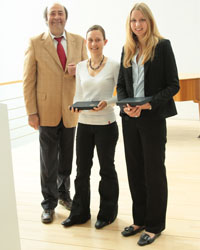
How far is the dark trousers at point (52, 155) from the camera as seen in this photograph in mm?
3703

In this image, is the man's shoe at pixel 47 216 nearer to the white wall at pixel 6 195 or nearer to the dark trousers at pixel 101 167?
the dark trousers at pixel 101 167

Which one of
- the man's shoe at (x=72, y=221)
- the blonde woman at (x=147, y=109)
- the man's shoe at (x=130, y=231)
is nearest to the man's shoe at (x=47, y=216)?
the man's shoe at (x=72, y=221)

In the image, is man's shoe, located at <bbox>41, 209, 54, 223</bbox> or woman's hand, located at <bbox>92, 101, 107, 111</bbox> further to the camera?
man's shoe, located at <bbox>41, 209, 54, 223</bbox>

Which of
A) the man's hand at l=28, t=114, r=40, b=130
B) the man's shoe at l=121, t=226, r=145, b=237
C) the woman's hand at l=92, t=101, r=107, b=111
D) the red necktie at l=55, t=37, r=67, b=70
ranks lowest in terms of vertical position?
the man's shoe at l=121, t=226, r=145, b=237

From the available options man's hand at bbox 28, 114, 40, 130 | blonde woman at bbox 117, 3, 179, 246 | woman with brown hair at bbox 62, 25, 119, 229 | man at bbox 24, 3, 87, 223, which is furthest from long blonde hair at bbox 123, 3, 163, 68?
man's hand at bbox 28, 114, 40, 130

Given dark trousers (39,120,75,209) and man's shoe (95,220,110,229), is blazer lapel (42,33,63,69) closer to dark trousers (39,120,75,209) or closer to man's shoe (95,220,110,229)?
dark trousers (39,120,75,209)

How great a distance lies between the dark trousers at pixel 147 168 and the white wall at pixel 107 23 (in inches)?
207

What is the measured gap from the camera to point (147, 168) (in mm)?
3070

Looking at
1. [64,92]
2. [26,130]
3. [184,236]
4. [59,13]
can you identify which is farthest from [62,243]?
A: [26,130]

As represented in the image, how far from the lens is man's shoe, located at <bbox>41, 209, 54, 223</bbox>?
3.62 m

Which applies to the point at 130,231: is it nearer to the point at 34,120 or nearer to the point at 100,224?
the point at 100,224

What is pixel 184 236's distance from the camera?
3266 millimetres

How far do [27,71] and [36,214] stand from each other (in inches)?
47.3

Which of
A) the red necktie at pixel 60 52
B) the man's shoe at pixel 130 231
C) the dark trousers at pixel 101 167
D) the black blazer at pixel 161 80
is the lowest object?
the man's shoe at pixel 130 231
